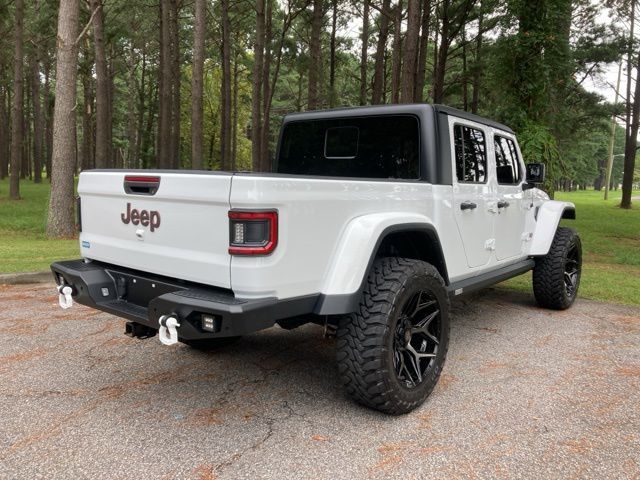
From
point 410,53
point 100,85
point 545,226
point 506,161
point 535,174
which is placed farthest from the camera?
point 100,85

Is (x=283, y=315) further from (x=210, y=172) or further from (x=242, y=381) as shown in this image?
(x=242, y=381)

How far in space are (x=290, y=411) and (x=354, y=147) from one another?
225cm

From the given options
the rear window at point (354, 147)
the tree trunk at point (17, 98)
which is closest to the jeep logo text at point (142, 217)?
the rear window at point (354, 147)

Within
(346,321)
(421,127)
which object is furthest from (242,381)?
(421,127)

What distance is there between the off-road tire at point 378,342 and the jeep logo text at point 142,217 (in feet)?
4.07

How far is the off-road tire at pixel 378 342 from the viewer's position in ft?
9.51

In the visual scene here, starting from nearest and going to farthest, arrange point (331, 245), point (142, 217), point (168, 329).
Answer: point (168, 329)
point (331, 245)
point (142, 217)

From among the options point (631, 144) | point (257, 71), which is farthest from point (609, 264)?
point (631, 144)

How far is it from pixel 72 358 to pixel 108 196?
59.5 inches

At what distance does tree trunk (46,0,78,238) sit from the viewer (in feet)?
33.5

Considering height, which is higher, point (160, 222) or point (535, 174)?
point (535, 174)

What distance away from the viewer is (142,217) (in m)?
3.00

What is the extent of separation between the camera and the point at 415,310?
3266mm

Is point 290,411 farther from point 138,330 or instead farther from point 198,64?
point 198,64
